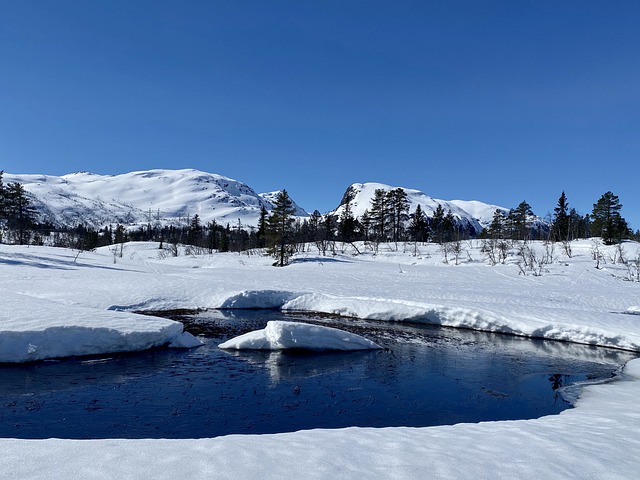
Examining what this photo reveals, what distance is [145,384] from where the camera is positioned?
11.8m

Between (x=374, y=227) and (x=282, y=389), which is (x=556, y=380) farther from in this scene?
(x=374, y=227)

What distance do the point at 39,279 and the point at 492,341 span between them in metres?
29.8

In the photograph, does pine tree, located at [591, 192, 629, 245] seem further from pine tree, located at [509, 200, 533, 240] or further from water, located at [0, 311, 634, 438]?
water, located at [0, 311, 634, 438]

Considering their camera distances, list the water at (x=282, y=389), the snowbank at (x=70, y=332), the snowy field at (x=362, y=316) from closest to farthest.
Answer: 1. the snowy field at (x=362, y=316)
2. the water at (x=282, y=389)
3. the snowbank at (x=70, y=332)

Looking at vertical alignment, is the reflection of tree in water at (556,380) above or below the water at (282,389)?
below

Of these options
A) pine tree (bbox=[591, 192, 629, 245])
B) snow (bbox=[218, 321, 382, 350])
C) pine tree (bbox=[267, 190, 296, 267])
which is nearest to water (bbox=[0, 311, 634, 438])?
snow (bbox=[218, 321, 382, 350])

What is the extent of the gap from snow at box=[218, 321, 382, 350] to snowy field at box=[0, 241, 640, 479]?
→ 8.30 ft

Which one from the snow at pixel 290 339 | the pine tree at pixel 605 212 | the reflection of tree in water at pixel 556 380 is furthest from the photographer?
the pine tree at pixel 605 212

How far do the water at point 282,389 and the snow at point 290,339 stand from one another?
48cm

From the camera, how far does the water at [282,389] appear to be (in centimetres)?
920

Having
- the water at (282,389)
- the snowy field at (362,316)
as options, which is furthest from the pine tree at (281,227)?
the water at (282,389)

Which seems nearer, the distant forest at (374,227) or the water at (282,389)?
the water at (282,389)

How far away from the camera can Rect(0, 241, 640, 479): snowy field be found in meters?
5.29

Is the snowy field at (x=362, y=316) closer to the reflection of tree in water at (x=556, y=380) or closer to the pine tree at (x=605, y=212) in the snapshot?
the reflection of tree in water at (x=556, y=380)
